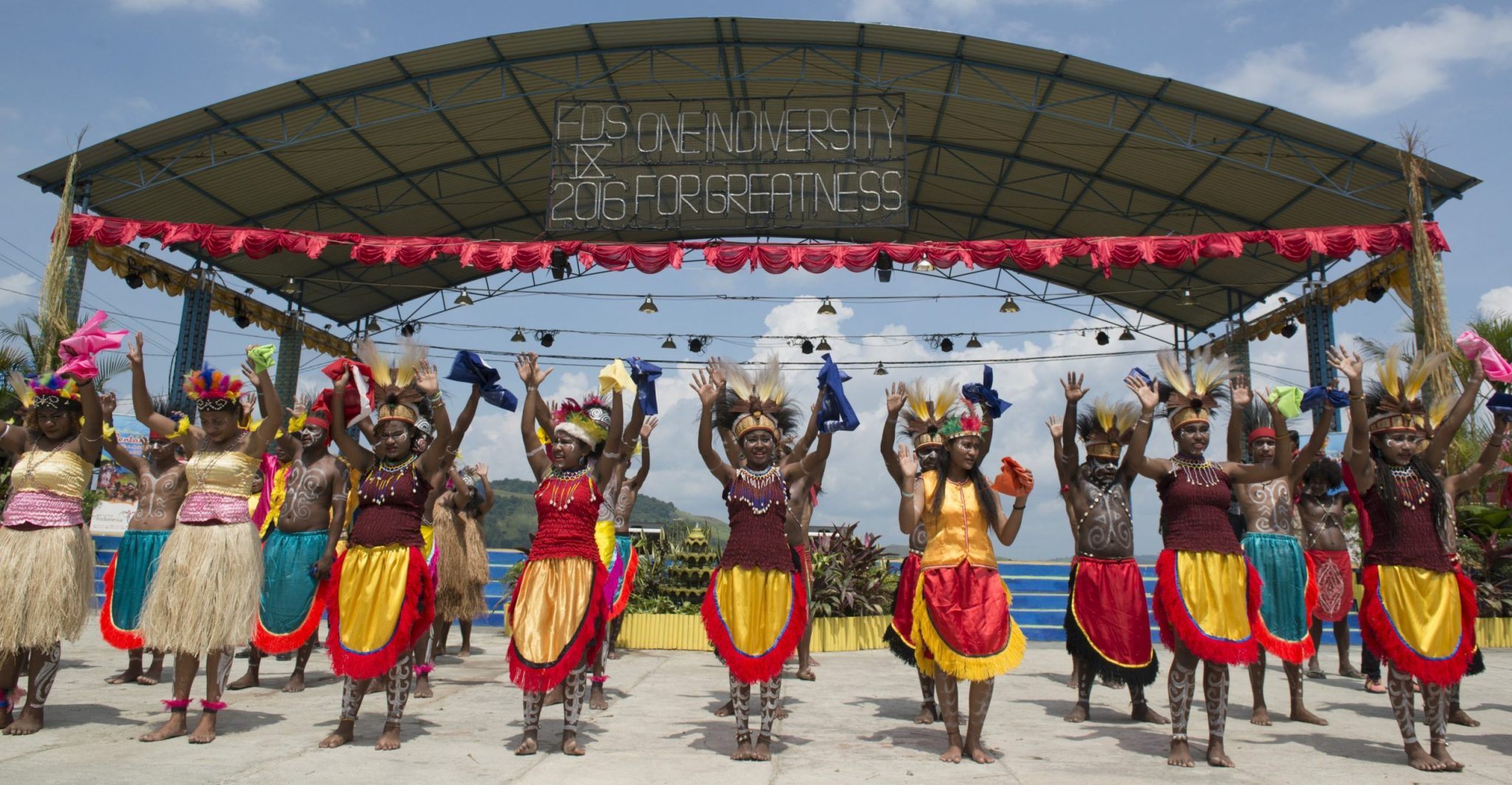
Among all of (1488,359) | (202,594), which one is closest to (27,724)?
(202,594)

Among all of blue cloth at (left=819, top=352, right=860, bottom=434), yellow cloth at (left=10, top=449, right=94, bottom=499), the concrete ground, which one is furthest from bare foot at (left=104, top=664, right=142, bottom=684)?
blue cloth at (left=819, top=352, right=860, bottom=434)

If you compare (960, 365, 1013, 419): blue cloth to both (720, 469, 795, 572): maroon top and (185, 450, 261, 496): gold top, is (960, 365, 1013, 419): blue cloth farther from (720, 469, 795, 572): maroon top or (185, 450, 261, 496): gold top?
(185, 450, 261, 496): gold top

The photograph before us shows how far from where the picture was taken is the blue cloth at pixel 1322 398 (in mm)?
5059

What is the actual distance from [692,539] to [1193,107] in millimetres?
10780

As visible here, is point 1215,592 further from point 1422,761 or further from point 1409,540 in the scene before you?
point 1422,761

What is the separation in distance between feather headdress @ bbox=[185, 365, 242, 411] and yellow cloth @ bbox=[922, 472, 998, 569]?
11.7 feet

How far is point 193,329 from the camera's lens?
18672 mm

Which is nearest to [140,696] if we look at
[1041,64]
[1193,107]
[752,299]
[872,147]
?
[872,147]

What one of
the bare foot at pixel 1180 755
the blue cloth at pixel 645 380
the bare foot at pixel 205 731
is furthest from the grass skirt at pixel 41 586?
the bare foot at pixel 1180 755

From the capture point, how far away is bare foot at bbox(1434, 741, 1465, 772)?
453 cm

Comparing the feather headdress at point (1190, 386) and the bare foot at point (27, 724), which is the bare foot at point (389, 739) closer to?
the bare foot at point (27, 724)

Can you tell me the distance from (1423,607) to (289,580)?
20.9ft

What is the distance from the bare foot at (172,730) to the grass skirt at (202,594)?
0.33 metres

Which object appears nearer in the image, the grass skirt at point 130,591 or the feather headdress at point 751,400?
the feather headdress at point 751,400
